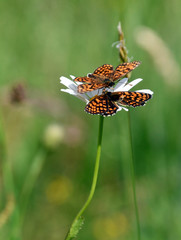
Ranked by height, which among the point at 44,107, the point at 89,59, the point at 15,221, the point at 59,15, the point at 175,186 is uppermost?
the point at 59,15

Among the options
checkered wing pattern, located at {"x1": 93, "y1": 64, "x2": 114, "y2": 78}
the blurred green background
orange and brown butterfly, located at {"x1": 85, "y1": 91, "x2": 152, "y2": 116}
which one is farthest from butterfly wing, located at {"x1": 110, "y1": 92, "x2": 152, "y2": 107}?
the blurred green background

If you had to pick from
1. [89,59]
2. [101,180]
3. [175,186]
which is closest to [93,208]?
[101,180]

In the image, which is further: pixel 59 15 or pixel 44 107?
pixel 59 15

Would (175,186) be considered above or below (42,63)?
below

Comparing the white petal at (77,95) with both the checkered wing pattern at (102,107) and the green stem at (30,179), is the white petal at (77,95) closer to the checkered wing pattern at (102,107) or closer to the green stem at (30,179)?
the checkered wing pattern at (102,107)

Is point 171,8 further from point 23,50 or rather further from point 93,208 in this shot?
point 93,208
